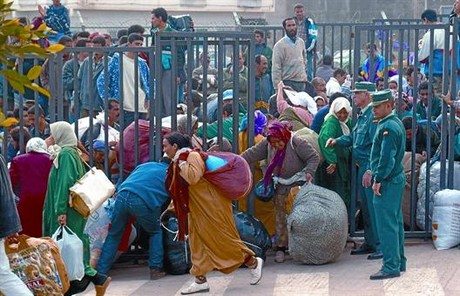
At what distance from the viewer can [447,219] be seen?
11086 mm

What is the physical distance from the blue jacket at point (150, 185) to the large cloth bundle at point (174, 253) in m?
0.41

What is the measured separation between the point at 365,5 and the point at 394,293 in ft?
59.4

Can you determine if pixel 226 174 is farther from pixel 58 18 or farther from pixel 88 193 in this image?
pixel 58 18

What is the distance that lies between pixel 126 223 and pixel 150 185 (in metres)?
0.46

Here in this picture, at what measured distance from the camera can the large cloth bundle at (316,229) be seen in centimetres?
1076

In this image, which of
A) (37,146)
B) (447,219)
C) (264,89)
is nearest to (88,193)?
(37,146)

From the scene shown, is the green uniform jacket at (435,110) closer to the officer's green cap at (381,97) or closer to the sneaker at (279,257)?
the officer's green cap at (381,97)

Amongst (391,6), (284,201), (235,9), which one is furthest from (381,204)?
(235,9)

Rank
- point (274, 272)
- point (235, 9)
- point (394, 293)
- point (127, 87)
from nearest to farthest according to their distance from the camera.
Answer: point (394, 293) → point (274, 272) → point (127, 87) → point (235, 9)

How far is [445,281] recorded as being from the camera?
1000 centimetres

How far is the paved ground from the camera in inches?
390

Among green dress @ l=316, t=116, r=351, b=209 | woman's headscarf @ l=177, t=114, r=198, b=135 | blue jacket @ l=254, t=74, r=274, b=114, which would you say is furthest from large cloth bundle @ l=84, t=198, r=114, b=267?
blue jacket @ l=254, t=74, r=274, b=114

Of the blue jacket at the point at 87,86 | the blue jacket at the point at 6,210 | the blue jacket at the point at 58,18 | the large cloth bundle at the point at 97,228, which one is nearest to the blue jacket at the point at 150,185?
the large cloth bundle at the point at 97,228

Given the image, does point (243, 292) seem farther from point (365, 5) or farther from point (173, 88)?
point (365, 5)
